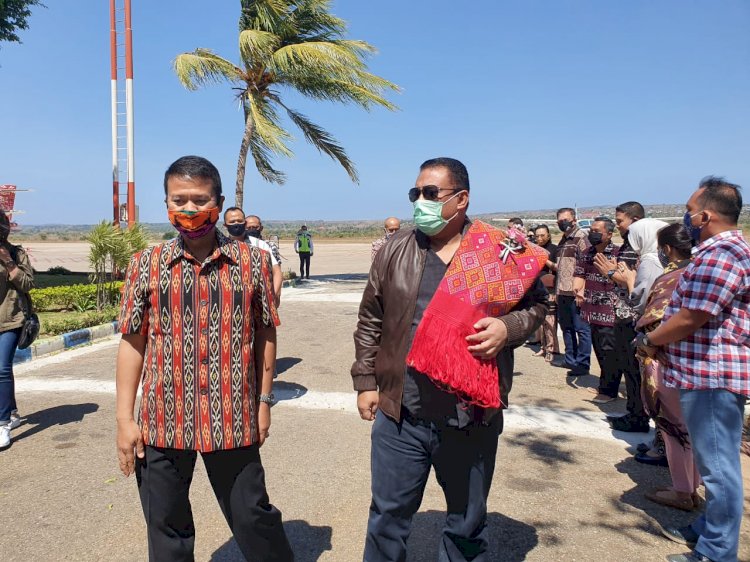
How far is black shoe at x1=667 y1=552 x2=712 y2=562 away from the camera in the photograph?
9.04ft

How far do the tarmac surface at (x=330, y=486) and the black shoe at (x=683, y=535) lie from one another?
0.19 ft

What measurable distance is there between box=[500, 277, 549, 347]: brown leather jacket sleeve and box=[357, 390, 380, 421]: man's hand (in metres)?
0.63

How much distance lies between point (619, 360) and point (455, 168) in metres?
3.54

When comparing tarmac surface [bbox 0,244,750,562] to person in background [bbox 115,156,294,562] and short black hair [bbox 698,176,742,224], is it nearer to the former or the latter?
person in background [bbox 115,156,294,562]

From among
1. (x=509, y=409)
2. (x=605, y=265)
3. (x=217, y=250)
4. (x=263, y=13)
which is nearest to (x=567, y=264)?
(x=605, y=265)

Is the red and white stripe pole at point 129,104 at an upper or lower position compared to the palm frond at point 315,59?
lower

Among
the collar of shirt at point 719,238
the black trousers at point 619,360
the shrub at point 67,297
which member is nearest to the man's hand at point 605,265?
the black trousers at point 619,360

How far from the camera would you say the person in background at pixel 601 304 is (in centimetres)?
550

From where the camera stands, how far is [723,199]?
8.79ft

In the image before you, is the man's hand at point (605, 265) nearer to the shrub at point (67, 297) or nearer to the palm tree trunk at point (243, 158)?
the shrub at point (67, 297)

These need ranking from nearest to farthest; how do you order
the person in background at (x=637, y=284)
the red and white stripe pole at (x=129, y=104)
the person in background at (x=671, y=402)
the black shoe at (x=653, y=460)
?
1. the person in background at (x=671, y=402)
2. the black shoe at (x=653, y=460)
3. the person in background at (x=637, y=284)
4. the red and white stripe pole at (x=129, y=104)

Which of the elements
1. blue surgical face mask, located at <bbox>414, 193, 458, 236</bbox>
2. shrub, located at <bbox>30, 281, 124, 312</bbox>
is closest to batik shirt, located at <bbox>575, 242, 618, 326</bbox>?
blue surgical face mask, located at <bbox>414, 193, 458, 236</bbox>

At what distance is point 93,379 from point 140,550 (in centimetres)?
395

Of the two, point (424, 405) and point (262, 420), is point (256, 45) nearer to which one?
point (262, 420)
